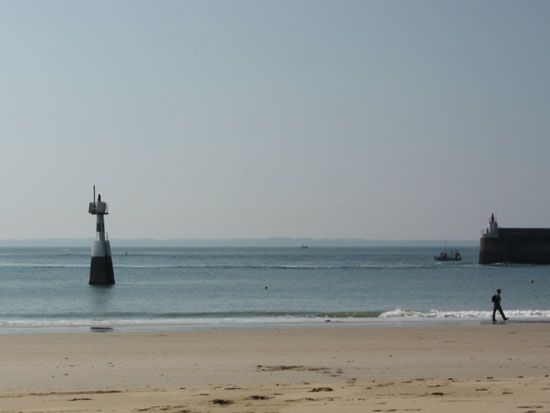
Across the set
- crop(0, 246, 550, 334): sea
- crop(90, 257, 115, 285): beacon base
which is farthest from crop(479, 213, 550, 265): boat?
crop(90, 257, 115, 285): beacon base

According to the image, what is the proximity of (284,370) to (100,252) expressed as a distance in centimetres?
4172

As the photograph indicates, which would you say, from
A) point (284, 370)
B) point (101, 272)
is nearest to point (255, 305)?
point (101, 272)

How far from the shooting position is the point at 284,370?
54.0 ft

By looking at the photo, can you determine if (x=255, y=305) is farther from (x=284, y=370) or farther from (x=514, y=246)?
(x=514, y=246)

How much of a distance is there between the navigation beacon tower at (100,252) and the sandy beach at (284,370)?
3126 cm

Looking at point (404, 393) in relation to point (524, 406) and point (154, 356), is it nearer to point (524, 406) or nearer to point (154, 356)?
point (524, 406)

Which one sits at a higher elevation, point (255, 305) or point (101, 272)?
point (101, 272)

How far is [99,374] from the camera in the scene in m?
15.9

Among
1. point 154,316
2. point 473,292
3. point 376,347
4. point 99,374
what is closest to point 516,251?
point 473,292

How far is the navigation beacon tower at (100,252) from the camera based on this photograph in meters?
55.6

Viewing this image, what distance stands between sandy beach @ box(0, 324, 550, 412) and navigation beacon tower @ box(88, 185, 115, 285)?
31.3 metres

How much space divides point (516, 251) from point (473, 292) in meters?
53.1

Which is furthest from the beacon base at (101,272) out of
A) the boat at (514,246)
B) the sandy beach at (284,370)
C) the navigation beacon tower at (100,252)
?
the boat at (514,246)

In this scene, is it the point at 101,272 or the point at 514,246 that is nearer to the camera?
the point at 101,272
